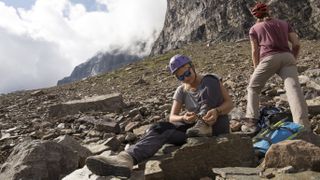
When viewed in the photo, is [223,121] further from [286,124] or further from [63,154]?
[63,154]

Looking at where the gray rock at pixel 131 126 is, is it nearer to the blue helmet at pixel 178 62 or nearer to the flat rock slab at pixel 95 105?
the flat rock slab at pixel 95 105

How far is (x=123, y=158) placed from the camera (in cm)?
705

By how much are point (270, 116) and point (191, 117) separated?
2070 millimetres

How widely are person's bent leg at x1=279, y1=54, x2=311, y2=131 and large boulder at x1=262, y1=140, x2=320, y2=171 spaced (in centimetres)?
154

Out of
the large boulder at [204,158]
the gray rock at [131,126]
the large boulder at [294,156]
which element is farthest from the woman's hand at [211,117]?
the gray rock at [131,126]

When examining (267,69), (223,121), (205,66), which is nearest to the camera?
(223,121)

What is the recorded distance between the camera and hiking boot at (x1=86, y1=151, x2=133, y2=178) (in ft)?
22.3

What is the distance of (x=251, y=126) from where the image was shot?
28.8 ft

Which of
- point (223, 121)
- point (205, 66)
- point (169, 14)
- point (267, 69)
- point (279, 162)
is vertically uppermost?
point (169, 14)

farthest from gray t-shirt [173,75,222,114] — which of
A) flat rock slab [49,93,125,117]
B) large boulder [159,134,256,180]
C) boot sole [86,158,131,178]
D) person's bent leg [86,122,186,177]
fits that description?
flat rock slab [49,93,125,117]

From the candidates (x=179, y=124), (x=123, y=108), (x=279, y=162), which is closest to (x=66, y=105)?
(x=123, y=108)

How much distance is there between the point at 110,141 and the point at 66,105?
7.52 metres

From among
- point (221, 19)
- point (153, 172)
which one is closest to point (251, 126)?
point (153, 172)

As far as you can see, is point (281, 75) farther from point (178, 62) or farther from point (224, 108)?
point (178, 62)
